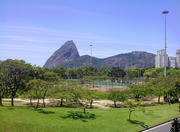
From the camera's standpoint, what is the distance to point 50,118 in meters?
18.7

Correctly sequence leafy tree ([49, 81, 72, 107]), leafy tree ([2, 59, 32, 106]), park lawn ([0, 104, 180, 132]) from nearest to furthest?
1. park lawn ([0, 104, 180, 132])
2. leafy tree ([2, 59, 32, 106])
3. leafy tree ([49, 81, 72, 107])

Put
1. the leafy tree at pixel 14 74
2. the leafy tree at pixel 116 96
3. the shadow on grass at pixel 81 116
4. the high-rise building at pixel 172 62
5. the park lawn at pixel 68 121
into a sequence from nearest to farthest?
the park lawn at pixel 68 121 < the shadow on grass at pixel 81 116 < the leafy tree at pixel 14 74 < the leafy tree at pixel 116 96 < the high-rise building at pixel 172 62

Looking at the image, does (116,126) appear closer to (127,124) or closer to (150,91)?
(127,124)

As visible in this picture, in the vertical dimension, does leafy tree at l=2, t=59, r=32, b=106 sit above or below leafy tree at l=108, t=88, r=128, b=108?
above

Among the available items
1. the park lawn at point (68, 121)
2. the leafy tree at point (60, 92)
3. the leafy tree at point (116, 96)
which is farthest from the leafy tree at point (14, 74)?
the leafy tree at point (116, 96)

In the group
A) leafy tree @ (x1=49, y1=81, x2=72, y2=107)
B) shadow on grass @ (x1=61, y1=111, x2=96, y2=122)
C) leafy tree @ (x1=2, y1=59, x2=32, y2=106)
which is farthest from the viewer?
leafy tree @ (x1=49, y1=81, x2=72, y2=107)

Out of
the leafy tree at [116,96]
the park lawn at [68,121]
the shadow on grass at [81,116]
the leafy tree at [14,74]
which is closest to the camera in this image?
the park lawn at [68,121]

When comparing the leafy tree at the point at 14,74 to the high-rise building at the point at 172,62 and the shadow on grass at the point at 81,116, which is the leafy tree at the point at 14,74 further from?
the high-rise building at the point at 172,62

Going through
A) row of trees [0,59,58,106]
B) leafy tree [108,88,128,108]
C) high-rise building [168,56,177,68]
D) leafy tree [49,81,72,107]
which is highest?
high-rise building [168,56,177,68]

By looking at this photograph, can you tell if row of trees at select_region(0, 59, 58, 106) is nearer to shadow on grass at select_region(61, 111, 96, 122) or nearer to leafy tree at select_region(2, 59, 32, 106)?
leafy tree at select_region(2, 59, 32, 106)

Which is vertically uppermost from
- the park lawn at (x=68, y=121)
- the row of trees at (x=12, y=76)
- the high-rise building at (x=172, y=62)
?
the high-rise building at (x=172, y=62)

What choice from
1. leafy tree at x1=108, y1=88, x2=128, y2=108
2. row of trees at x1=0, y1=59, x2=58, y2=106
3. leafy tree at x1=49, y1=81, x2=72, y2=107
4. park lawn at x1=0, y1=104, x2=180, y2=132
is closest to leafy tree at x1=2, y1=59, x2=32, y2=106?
row of trees at x1=0, y1=59, x2=58, y2=106

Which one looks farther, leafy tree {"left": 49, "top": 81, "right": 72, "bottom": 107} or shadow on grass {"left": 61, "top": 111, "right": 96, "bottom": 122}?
leafy tree {"left": 49, "top": 81, "right": 72, "bottom": 107}

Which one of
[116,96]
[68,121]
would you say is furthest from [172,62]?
[68,121]
